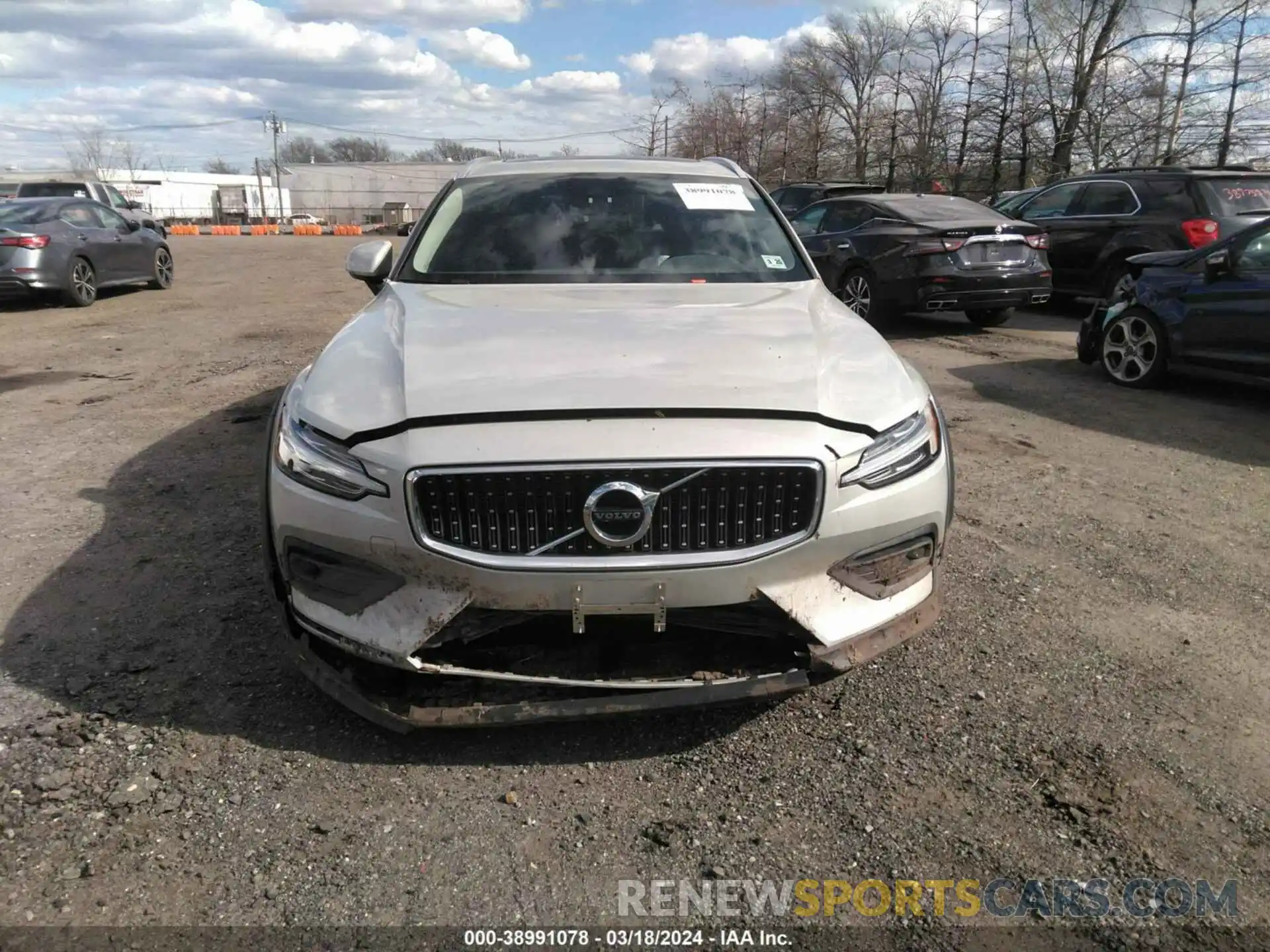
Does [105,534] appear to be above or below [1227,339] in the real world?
below

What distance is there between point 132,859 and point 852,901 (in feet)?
5.80

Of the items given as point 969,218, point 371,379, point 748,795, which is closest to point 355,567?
point 371,379

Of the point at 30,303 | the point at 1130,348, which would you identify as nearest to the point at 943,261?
the point at 1130,348

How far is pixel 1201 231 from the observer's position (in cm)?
920

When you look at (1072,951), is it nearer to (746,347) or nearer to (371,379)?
(746,347)

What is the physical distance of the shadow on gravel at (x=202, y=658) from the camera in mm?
2770

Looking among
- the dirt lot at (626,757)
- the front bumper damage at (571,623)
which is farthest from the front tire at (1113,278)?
the front bumper damage at (571,623)

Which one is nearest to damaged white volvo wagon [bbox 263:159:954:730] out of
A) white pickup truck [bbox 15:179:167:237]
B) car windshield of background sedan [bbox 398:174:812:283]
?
car windshield of background sedan [bbox 398:174:812:283]

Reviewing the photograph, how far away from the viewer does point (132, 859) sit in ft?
7.46

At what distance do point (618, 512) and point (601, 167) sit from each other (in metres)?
2.71

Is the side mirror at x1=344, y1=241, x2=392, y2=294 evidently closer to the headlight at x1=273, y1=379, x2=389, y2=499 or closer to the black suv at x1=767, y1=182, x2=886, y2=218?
the headlight at x1=273, y1=379, x2=389, y2=499

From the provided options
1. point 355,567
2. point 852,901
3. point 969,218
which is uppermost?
point 969,218

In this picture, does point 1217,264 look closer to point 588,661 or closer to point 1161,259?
point 1161,259

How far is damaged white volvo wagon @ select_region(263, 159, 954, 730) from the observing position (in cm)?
240
